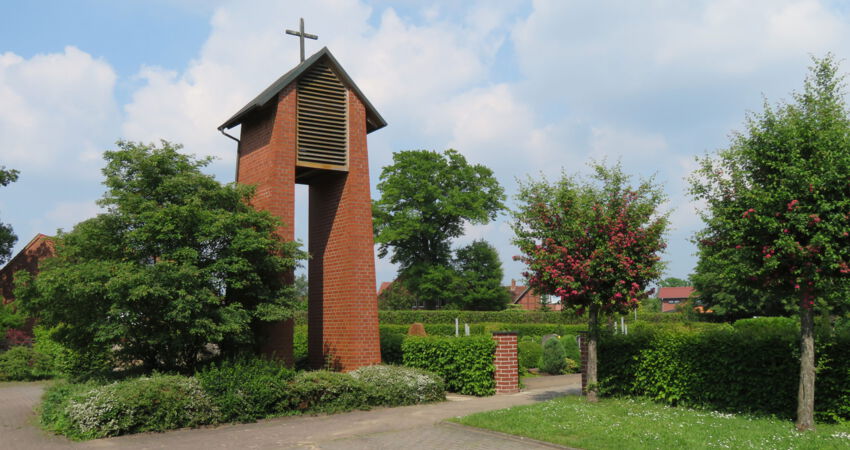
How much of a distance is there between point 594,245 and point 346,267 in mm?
6119

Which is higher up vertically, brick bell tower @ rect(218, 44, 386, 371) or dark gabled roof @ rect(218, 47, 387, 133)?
dark gabled roof @ rect(218, 47, 387, 133)

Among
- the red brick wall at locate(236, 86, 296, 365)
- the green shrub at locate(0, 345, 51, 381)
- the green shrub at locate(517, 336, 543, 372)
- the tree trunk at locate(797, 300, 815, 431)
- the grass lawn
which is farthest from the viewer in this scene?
the green shrub at locate(517, 336, 543, 372)

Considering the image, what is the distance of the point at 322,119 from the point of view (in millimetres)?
15453

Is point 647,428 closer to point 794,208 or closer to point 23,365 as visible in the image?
point 794,208

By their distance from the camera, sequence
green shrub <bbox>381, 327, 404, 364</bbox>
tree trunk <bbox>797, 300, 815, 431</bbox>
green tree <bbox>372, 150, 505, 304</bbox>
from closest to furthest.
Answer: tree trunk <bbox>797, 300, 815, 431</bbox> → green shrub <bbox>381, 327, 404, 364</bbox> → green tree <bbox>372, 150, 505, 304</bbox>

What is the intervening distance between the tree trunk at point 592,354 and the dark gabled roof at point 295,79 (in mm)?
7678

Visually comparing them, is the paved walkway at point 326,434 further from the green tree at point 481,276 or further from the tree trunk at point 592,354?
the green tree at point 481,276

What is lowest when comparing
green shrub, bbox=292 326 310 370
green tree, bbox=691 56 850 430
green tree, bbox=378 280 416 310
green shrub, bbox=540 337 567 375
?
green shrub, bbox=540 337 567 375

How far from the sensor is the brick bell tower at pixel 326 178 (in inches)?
573

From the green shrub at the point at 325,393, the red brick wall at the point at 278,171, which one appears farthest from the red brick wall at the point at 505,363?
the red brick wall at the point at 278,171

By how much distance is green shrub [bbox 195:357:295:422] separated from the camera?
1127 centimetres

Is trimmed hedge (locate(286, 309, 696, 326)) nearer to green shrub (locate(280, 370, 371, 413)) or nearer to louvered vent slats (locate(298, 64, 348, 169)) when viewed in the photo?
louvered vent slats (locate(298, 64, 348, 169))

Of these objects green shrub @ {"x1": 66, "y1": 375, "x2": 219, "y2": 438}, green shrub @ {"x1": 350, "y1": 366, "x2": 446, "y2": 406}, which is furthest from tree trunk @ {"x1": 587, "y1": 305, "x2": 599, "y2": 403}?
green shrub @ {"x1": 66, "y1": 375, "x2": 219, "y2": 438}

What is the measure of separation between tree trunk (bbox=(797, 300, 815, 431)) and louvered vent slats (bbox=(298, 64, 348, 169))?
10.2m
